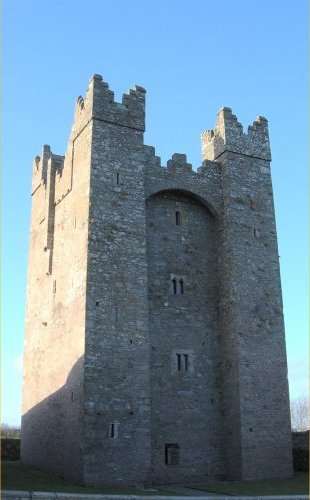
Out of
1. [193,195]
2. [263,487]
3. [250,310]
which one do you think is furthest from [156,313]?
[263,487]

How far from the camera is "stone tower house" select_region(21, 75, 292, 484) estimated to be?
61.9 feet

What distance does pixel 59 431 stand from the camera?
67.7 ft

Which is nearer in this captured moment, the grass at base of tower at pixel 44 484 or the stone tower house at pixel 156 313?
the grass at base of tower at pixel 44 484

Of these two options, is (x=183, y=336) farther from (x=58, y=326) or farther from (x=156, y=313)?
(x=58, y=326)

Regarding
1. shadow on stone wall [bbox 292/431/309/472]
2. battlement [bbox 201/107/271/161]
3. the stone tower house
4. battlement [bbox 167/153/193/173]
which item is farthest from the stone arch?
shadow on stone wall [bbox 292/431/309/472]

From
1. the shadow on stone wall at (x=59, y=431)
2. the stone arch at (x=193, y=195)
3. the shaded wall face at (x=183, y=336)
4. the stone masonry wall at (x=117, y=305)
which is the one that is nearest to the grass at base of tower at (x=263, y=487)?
the shaded wall face at (x=183, y=336)

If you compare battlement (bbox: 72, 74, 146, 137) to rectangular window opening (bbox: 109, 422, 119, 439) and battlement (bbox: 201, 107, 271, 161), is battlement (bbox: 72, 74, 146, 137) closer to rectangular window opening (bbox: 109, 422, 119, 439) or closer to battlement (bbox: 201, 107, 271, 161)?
battlement (bbox: 201, 107, 271, 161)

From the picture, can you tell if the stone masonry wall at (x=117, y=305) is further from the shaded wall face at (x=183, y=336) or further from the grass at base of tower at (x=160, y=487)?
the shaded wall face at (x=183, y=336)

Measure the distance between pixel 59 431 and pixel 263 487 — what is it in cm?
735

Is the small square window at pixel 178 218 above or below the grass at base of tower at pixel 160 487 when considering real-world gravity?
above

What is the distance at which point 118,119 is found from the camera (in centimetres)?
2188

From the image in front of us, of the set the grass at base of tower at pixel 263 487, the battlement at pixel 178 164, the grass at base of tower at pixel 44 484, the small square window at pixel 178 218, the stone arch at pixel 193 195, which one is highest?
the battlement at pixel 178 164

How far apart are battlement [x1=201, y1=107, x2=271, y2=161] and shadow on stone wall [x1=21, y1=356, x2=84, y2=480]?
36.5 feet

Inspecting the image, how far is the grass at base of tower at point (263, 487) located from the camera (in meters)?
17.1
